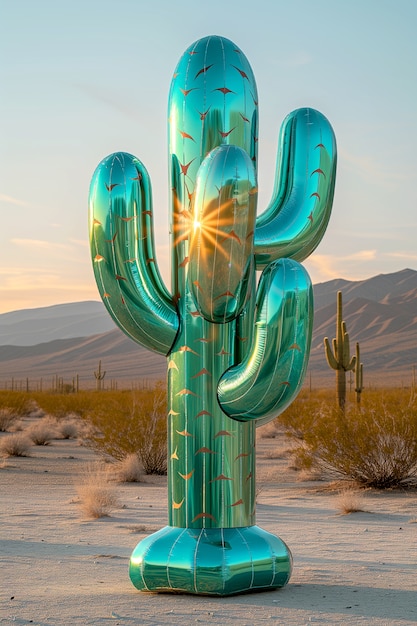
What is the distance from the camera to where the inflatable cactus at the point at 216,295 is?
668 cm

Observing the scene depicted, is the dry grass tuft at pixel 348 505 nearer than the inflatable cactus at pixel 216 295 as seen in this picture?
No

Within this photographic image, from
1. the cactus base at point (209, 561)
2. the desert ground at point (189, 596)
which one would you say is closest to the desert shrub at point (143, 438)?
the desert ground at point (189, 596)

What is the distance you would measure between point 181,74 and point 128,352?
6050 inches

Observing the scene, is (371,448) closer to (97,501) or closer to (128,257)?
(97,501)

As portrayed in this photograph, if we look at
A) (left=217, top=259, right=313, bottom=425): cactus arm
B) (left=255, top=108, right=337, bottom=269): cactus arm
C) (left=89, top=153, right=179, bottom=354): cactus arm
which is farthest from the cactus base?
(left=255, top=108, right=337, bottom=269): cactus arm

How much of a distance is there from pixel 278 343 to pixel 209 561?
1.76 m

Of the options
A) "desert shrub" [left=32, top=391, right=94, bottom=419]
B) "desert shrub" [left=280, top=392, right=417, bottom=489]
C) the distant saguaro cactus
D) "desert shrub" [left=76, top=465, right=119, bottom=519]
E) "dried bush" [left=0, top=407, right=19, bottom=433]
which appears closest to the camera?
"desert shrub" [left=76, top=465, right=119, bottom=519]

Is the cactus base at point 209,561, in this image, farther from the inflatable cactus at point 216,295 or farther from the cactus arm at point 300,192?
the cactus arm at point 300,192

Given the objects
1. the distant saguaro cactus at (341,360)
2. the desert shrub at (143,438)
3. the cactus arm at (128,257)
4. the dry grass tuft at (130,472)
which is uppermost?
the cactus arm at (128,257)

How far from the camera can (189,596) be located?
285 inches

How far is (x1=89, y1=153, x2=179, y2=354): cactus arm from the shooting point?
7359 mm

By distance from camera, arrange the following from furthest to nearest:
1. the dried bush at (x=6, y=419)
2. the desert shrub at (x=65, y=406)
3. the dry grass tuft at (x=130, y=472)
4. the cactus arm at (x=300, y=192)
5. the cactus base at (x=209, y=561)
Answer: the desert shrub at (x=65, y=406), the dried bush at (x=6, y=419), the dry grass tuft at (x=130, y=472), the cactus arm at (x=300, y=192), the cactus base at (x=209, y=561)

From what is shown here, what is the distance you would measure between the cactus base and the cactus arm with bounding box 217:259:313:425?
1.04 metres

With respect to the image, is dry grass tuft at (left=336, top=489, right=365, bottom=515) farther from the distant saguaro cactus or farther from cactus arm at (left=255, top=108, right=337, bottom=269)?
the distant saguaro cactus
